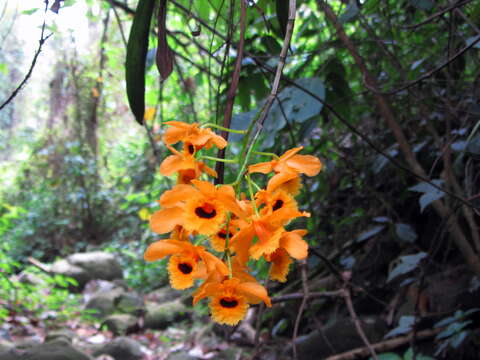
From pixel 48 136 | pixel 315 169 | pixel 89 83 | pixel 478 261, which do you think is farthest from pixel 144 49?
pixel 48 136

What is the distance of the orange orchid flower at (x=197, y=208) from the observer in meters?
0.64

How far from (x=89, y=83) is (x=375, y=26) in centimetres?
502

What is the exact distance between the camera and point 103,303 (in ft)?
16.0

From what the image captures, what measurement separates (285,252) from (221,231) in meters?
0.12

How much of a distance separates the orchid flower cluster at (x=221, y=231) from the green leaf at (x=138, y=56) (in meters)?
0.25

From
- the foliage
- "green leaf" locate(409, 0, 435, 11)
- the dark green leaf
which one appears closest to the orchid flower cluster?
"green leaf" locate(409, 0, 435, 11)

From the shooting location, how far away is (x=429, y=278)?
2289 millimetres

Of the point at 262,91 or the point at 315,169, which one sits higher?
the point at 262,91

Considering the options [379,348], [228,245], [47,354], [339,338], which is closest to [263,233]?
[228,245]

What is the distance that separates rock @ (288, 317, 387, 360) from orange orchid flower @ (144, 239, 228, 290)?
1.88 meters

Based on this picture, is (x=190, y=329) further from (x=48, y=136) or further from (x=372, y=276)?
(x=48, y=136)

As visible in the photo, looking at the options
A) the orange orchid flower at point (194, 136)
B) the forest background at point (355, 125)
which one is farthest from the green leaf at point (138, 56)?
the orange orchid flower at point (194, 136)

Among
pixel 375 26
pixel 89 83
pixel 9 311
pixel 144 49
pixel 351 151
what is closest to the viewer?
pixel 144 49

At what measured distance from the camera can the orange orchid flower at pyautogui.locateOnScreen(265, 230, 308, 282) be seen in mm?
693
